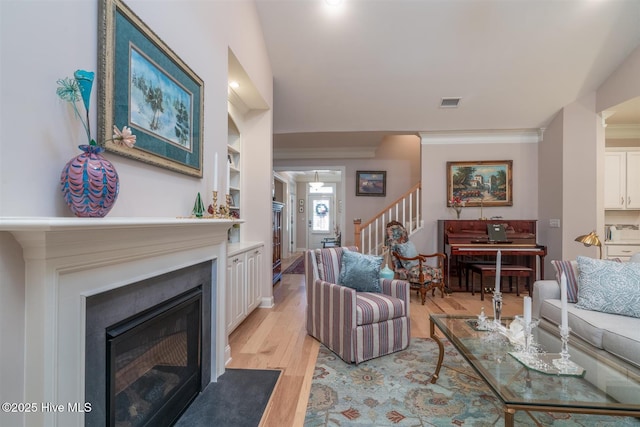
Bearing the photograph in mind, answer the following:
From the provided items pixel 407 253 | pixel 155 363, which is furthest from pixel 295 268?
pixel 155 363

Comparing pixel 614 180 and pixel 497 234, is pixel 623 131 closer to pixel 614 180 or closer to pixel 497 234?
pixel 614 180

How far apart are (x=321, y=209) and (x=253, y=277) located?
683cm

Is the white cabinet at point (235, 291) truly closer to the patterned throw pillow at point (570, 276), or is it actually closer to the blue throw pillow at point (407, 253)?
the blue throw pillow at point (407, 253)

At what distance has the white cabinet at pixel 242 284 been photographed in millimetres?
2756

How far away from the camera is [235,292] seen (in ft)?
9.46

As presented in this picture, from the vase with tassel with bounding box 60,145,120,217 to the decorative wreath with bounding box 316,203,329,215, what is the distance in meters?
9.16

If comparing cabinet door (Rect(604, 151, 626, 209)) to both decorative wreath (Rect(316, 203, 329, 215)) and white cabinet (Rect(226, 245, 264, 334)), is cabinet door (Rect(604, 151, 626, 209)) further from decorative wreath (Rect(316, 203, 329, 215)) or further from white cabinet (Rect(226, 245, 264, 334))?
decorative wreath (Rect(316, 203, 329, 215))

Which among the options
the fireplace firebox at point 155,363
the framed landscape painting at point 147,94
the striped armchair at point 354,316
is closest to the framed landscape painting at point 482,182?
the striped armchair at point 354,316

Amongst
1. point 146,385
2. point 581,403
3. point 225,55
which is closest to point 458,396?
point 581,403

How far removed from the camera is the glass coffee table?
4.05 ft

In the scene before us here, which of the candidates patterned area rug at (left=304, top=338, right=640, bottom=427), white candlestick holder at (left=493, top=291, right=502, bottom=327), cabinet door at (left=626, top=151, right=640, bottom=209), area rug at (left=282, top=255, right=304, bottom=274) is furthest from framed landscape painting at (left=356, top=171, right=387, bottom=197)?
white candlestick holder at (left=493, top=291, right=502, bottom=327)

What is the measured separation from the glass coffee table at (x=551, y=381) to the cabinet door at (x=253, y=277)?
2119mm

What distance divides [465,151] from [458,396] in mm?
4207

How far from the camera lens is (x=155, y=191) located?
Answer: 5.40ft
